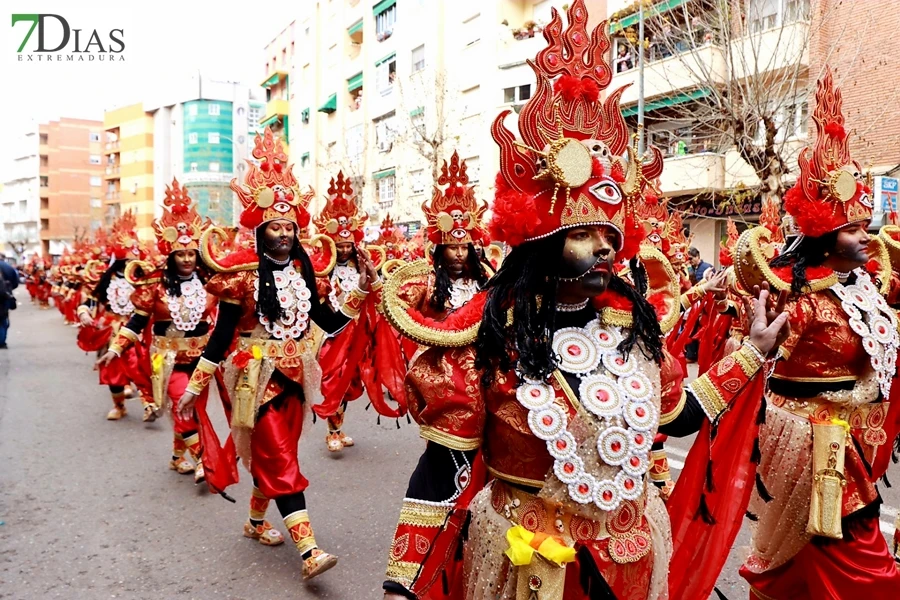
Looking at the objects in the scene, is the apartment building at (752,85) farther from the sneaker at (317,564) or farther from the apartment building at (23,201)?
the apartment building at (23,201)

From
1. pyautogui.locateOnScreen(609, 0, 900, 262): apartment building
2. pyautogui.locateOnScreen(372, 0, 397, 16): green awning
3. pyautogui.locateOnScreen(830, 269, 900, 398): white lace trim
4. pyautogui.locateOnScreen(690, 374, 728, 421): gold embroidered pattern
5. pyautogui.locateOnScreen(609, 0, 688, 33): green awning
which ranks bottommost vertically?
pyautogui.locateOnScreen(690, 374, 728, 421): gold embroidered pattern

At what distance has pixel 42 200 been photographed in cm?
8856

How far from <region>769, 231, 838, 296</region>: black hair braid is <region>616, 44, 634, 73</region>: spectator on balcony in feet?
56.3

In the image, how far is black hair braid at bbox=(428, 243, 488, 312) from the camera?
627cm

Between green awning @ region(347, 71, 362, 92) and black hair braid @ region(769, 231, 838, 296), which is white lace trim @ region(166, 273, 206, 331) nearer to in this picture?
black hair braid @ region(769, 231, 838, 296)

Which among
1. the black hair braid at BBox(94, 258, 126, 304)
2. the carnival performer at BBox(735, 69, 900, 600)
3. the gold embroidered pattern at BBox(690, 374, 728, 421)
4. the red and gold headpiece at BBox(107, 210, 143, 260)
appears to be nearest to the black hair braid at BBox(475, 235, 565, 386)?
the gold embroidered pattern at BBox(690, 374, 728, 421)

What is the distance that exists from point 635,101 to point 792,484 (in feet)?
56.6

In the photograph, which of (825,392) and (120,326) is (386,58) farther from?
(825,392)

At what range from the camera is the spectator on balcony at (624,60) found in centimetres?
1980

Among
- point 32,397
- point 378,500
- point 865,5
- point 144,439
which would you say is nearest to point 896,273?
point 378,500

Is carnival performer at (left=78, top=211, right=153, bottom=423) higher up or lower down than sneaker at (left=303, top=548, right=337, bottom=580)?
higher up

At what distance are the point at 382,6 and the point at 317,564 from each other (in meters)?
35.0

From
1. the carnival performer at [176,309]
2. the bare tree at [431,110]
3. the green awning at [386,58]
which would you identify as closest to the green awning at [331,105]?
the green awning at [386,58]

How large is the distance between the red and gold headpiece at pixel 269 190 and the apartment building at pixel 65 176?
9072 centimetres
